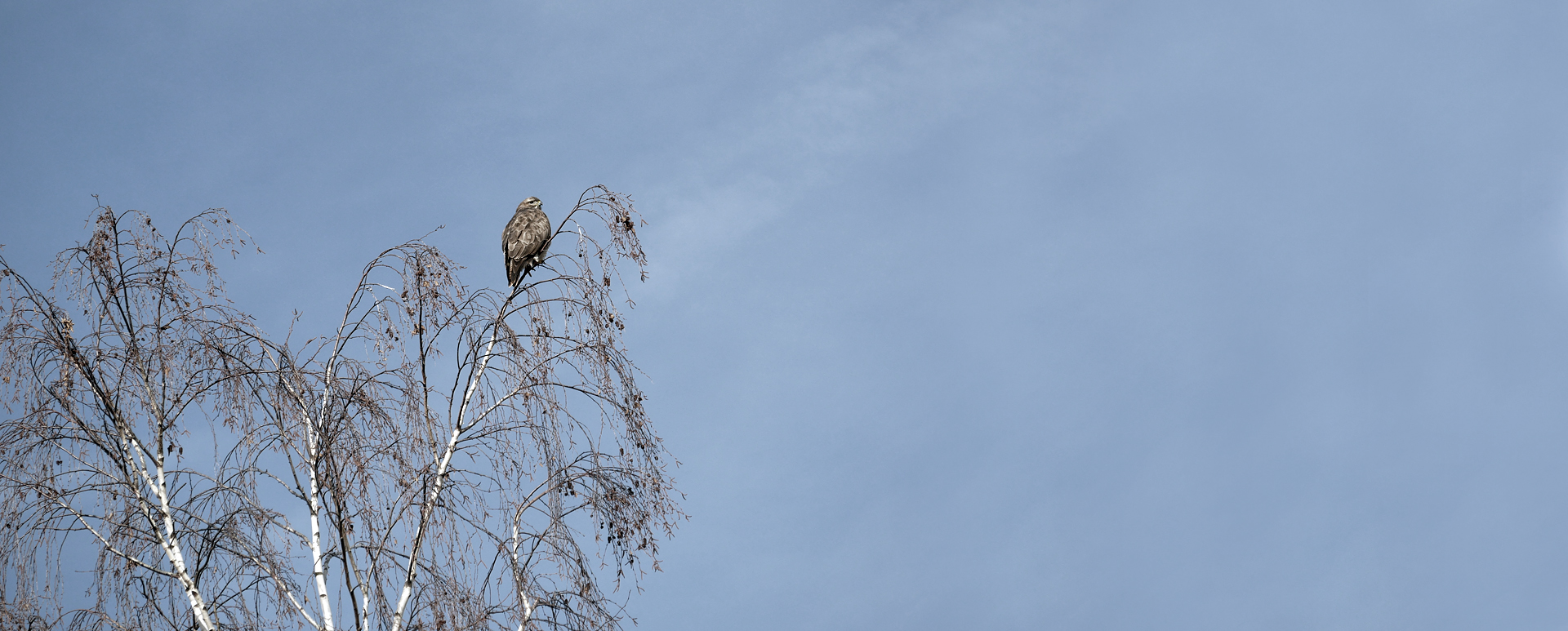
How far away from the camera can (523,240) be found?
778 cm

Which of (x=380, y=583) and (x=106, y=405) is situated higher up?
(x=106, y=405)

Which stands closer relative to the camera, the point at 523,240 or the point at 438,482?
the point at 438,482

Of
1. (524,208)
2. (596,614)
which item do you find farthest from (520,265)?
(596,614)

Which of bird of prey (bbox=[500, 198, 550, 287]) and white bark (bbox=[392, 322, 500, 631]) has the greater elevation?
bird of prey (bbox=[500, 198, 550, 287])

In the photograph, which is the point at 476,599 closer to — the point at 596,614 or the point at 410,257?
the point at 596,614

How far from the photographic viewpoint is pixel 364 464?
5.20m

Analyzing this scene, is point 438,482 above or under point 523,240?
under

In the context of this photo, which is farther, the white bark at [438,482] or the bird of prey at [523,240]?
the bird of prey at [523,240]

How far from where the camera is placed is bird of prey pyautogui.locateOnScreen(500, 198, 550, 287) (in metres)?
7.66

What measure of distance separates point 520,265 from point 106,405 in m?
2.75

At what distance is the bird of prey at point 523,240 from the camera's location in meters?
7.66

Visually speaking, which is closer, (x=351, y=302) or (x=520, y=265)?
(x=351, y=302)

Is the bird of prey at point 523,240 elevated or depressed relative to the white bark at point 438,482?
elevated

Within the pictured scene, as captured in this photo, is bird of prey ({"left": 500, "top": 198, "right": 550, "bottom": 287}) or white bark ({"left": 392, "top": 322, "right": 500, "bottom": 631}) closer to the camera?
white bark ({"left": 392, "top": 322, "right": 500, "bottom": 631})
